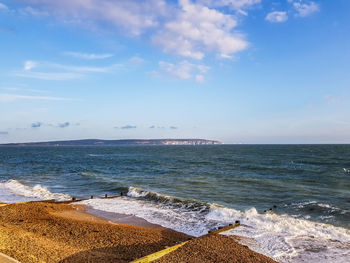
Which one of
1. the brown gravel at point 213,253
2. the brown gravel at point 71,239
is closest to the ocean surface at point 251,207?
the brown gravel at point 213,253

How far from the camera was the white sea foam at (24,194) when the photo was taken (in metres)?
20.2

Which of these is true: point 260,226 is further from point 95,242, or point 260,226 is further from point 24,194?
point 24,194

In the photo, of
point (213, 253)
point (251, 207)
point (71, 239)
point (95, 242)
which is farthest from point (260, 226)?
point (71, 239)

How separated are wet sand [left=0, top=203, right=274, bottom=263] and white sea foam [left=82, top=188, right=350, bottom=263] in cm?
131

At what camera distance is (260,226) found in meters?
13.4

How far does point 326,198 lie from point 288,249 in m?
12.1

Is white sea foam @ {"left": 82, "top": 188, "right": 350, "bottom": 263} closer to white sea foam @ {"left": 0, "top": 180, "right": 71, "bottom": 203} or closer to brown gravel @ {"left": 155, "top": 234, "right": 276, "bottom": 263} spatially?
brown gravel @ {"left": 155, "top": 234, "right": 276, "bottom": 263}

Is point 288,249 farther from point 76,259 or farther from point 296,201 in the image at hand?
point 296,201

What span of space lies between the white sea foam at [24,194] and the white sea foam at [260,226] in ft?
14.1

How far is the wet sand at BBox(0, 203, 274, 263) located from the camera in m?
8.61

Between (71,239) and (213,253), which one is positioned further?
(71,239)

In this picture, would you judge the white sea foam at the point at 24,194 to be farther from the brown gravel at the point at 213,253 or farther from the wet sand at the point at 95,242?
the brown gravel at the point at 213,253

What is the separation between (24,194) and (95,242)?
49.4 feet

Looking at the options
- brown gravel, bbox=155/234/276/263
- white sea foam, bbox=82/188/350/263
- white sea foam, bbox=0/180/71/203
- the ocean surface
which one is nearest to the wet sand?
brown gravel, bbox=155/234/276/263
